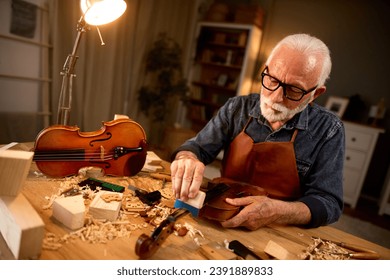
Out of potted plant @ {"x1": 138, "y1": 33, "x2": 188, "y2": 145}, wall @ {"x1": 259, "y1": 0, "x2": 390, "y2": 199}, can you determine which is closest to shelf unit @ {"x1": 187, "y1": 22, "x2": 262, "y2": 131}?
potted plant @ {"x1": 138, "y1": 33, "x2": 188, "y2": 145}

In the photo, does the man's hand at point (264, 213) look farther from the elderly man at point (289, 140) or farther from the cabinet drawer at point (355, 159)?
the cabinet drawer at point (355, 159)

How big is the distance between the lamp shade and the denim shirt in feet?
2.11

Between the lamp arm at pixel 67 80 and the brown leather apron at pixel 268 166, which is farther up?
the lamp arm at pixel 67 80

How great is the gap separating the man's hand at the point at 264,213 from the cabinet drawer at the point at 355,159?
3198 mm

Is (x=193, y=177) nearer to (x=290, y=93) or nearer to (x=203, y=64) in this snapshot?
(x=290, y=93)

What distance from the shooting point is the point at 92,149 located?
3.67 feet

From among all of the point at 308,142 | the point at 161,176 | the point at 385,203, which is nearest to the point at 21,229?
the point at 161,176

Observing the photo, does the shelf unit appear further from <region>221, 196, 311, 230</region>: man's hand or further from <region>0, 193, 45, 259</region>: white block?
<region>0, 193, 45, 259</region>: white block

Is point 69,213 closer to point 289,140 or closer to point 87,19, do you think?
point 87,19

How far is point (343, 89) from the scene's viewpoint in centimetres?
426

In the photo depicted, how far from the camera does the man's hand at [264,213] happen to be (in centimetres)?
91

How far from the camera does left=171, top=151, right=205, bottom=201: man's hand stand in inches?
35.2

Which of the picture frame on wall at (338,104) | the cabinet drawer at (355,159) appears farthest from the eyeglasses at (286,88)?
the picture frame on wall at (338,104)
